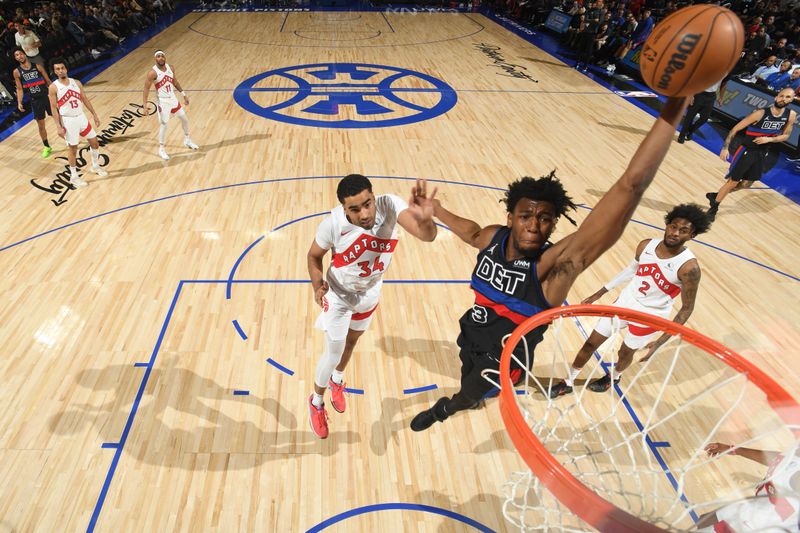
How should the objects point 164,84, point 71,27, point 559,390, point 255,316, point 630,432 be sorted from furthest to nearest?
1. point 71,27
2. point 164,84
3. point 255,316
4. point 559,390
5. point 630,432

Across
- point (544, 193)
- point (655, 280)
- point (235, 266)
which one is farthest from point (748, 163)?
point (235, 266)

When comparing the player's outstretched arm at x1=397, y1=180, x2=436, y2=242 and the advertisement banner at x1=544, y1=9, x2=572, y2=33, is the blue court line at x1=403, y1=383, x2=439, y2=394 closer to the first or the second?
the player's outstretched arm at x1=397, y1=180, x2=436, y2=242

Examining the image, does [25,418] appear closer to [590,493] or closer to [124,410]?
[124,410]

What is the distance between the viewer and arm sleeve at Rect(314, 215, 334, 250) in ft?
9.76

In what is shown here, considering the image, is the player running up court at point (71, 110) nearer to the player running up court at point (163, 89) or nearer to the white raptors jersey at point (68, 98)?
the white raptors jersey at point (68, 98)

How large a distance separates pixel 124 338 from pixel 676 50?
4743 millimetres

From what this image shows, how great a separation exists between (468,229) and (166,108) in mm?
6556

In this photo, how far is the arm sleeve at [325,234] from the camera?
2.97 m

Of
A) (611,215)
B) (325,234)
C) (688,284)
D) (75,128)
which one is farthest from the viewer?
(75,128)

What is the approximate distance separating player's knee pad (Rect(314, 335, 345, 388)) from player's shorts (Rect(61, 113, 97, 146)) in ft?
19.1

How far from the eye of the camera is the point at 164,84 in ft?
23.8

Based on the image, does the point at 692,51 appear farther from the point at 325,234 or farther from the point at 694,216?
the point at 325,234

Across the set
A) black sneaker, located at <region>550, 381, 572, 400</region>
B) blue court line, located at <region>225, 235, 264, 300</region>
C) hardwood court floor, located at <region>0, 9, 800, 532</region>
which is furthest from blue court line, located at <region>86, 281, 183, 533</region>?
black sneaker, located at <region>550, 381, 572, 400</region>

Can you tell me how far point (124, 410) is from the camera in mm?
3742
